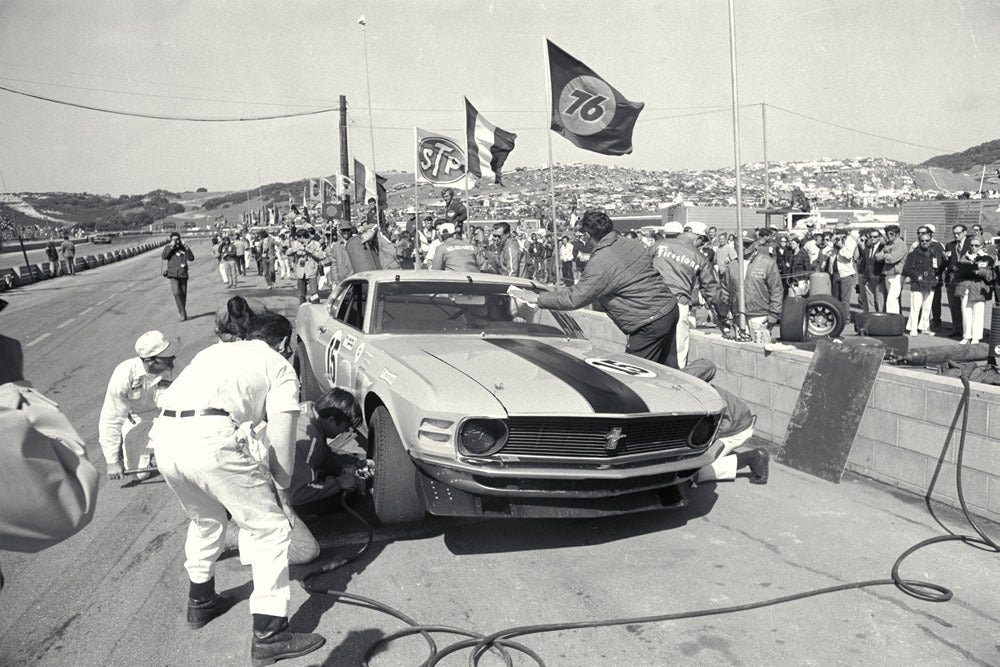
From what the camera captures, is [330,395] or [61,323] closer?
[330,395]

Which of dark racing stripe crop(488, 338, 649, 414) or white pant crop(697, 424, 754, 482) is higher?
dark racing stripe crop(488, 338, 649, 414)

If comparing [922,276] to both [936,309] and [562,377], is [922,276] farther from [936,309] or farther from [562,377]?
[562,377]

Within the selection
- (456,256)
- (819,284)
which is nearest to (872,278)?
(819,284)

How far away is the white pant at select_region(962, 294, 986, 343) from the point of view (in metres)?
11.1

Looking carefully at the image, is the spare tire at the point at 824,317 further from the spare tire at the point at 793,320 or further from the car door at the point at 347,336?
the car door at the point at 347,336

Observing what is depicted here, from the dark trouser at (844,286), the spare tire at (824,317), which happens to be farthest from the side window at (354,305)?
the dark trouser at (844,286)

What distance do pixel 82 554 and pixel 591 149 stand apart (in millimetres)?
7105

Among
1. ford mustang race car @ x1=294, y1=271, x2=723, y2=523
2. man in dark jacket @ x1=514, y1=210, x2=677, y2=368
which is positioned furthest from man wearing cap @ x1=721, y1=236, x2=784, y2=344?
ford mustang race car @ x1=294, y1=271, x2=723, y2=523

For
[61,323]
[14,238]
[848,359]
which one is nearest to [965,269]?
[848,359]

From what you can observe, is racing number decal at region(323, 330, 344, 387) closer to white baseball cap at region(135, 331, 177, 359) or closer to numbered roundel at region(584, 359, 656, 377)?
white baseball cap at region(135, 331, 177, 359)

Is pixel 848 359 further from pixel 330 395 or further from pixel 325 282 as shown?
pixel 325 282

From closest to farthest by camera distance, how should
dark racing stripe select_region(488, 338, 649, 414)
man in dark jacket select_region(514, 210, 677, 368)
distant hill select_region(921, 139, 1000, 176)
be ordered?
1. dark racing stripe select_region(488, 338, 649, 414)
2. man in dark jacket select_region(514, 210, 677, 368)
3. distant hill select_region(921, 139, 1000, 176)

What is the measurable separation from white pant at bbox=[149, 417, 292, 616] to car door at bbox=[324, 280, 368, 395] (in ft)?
6.28

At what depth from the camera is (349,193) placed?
26578 mm
